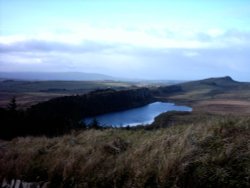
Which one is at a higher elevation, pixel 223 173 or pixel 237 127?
pixel 237 127

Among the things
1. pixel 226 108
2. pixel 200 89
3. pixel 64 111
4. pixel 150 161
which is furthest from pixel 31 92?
pixel 150 161

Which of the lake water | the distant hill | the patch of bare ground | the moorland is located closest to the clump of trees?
the lake water

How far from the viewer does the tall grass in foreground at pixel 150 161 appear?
245 inches

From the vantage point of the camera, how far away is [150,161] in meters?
6.72

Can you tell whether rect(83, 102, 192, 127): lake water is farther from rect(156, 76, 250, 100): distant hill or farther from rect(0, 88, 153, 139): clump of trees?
rect(156, 76, 250, 100): distant hill

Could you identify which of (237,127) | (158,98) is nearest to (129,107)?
→ (158,98)

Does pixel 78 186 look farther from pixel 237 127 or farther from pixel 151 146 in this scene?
pixel 237 127

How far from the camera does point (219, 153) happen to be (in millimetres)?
6676

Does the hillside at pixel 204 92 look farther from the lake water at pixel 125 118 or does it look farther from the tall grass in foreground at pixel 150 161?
the tall grass in foreground at pixel 150 161

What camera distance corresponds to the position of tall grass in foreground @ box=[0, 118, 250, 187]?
20.4 feet

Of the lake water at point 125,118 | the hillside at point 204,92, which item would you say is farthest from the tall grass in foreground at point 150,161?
the hillside at point 204,92

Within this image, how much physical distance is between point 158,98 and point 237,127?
11137cm

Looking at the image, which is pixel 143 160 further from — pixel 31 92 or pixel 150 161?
pixel 31 92

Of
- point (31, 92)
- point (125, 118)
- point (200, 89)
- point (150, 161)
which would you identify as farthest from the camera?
point (200, 89)
